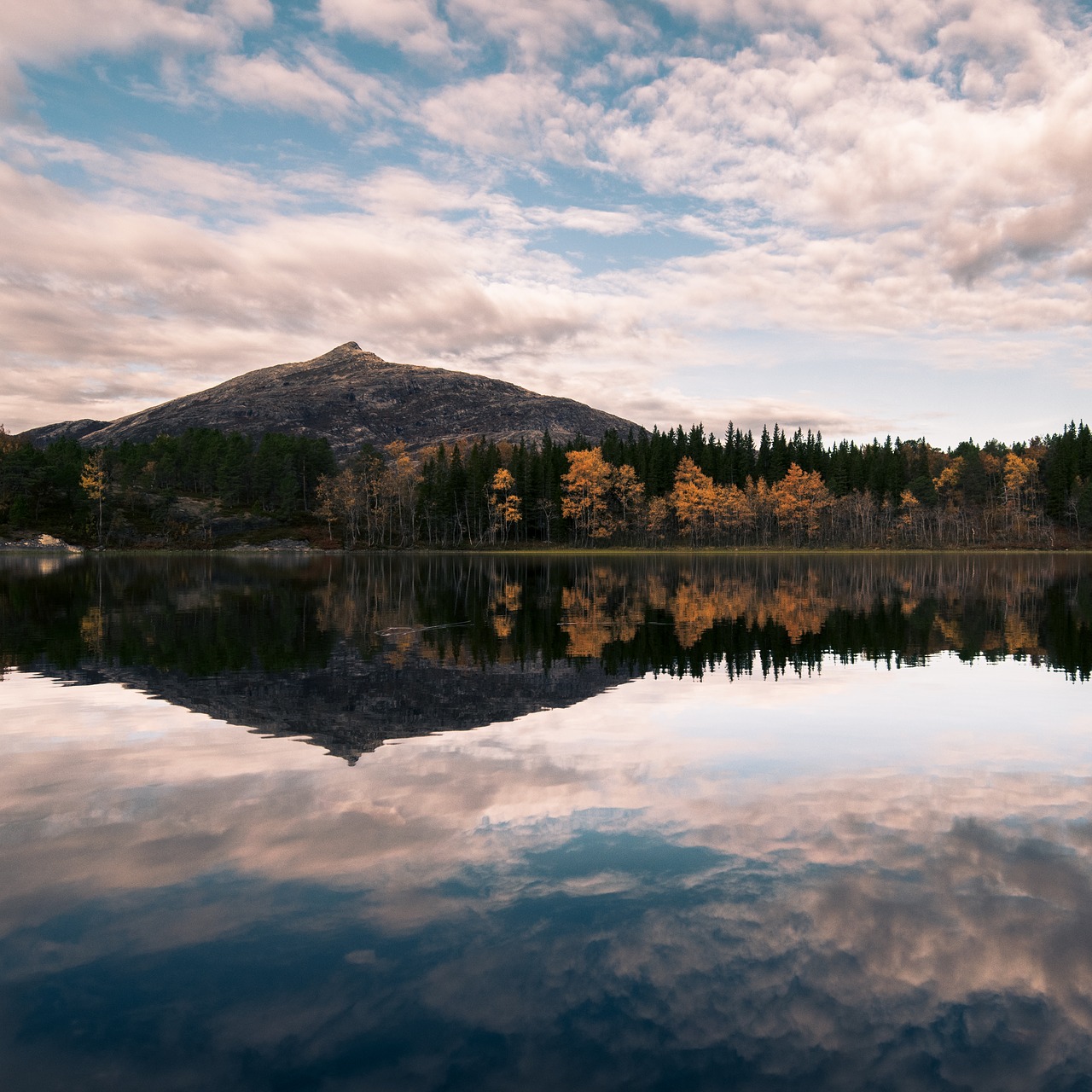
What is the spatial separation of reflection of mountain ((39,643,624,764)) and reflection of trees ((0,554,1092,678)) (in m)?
1.44

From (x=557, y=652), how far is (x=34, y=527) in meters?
191

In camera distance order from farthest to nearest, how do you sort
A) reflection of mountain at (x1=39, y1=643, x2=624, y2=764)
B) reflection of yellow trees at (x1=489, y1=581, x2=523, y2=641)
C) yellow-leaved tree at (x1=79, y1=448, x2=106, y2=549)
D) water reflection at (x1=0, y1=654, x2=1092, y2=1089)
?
1. yellow-leaved tree at (x1=79, y1=448, x2=106, y2=549)
2. reflection of yellow trees at (x1=489, y1=581, x2=523, y2=641)
3. reflection of mountain at (x1=39, y1=643, x2=624, y2=764)
4. water reflection at (x1=0, y1=654, x2=1092, y2=1089)

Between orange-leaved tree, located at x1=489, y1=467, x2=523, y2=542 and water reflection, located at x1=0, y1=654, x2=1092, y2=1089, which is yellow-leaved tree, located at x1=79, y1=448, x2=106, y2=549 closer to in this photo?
orange-leaved tree, located at x1=489, y1=467, x2=523, y2=542

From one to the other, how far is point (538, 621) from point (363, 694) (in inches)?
774

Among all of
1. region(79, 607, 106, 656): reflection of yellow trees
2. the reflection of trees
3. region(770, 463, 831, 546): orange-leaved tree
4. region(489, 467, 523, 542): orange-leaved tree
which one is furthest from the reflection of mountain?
region(770, 463, 831, 546): orange-leaved tree

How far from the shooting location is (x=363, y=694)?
71.6 feet

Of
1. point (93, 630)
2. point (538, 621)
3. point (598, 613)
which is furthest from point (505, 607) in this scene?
point (93, 630)

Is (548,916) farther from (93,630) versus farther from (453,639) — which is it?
(93,630)

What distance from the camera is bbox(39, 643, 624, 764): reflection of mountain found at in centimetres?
1828

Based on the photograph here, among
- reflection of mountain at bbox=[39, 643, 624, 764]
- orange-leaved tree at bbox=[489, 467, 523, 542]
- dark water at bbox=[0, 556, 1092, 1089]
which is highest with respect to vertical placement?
orange-leaved tree at bbox=[489, 467, 523, 542]

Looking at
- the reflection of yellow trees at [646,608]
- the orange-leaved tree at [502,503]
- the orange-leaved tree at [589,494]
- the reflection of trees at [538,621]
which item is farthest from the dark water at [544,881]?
the orange-leaved tree at [502,503]

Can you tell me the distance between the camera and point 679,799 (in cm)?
1323

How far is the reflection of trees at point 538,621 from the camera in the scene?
2936 centimetres

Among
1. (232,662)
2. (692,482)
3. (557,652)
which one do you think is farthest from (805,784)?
(692,482)
